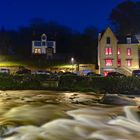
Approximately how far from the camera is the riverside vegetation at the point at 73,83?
41.6m

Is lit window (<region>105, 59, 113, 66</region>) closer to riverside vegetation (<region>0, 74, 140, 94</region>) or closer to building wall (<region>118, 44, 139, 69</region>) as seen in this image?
building wall (<region>118, 44, 139, 69</region>)

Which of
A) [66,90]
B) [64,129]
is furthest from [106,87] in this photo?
[64,129]

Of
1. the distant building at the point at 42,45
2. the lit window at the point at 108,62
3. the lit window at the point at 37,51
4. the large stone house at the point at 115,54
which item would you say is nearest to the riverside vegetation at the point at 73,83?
the large stone house at the point at 115,54

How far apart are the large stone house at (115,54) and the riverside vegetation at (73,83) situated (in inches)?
1535

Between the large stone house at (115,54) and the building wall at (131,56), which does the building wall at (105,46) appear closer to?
the large stone house at (115,54)

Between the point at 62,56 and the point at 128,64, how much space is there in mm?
16842

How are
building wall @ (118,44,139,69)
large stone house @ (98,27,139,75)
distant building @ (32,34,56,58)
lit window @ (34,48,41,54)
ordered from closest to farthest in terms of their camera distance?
large stone house @ (98,27,139,75) < building wall @ (118,44,139,69) < distant building @ (32,34,56,58) < lit window @ (34,48,41,54)

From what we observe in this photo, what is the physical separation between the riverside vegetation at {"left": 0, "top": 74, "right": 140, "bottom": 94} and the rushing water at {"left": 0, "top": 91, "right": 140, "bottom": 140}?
1300 centimetres

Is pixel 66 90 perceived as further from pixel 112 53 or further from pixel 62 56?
pixel 62 56

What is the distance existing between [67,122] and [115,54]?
62.9m

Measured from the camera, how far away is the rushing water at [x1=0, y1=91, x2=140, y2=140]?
17.2 metres

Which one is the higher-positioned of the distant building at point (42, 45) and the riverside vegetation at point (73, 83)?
the distant building at point (42, 45)

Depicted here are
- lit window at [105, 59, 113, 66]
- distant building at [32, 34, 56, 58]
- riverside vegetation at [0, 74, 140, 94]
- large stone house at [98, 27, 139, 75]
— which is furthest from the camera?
distant building at [32, 34, 56, 58]

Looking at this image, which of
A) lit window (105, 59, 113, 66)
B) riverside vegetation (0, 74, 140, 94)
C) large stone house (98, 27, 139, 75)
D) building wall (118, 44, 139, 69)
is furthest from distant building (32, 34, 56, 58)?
riverside vegetation (0, 74, 140, 94)
